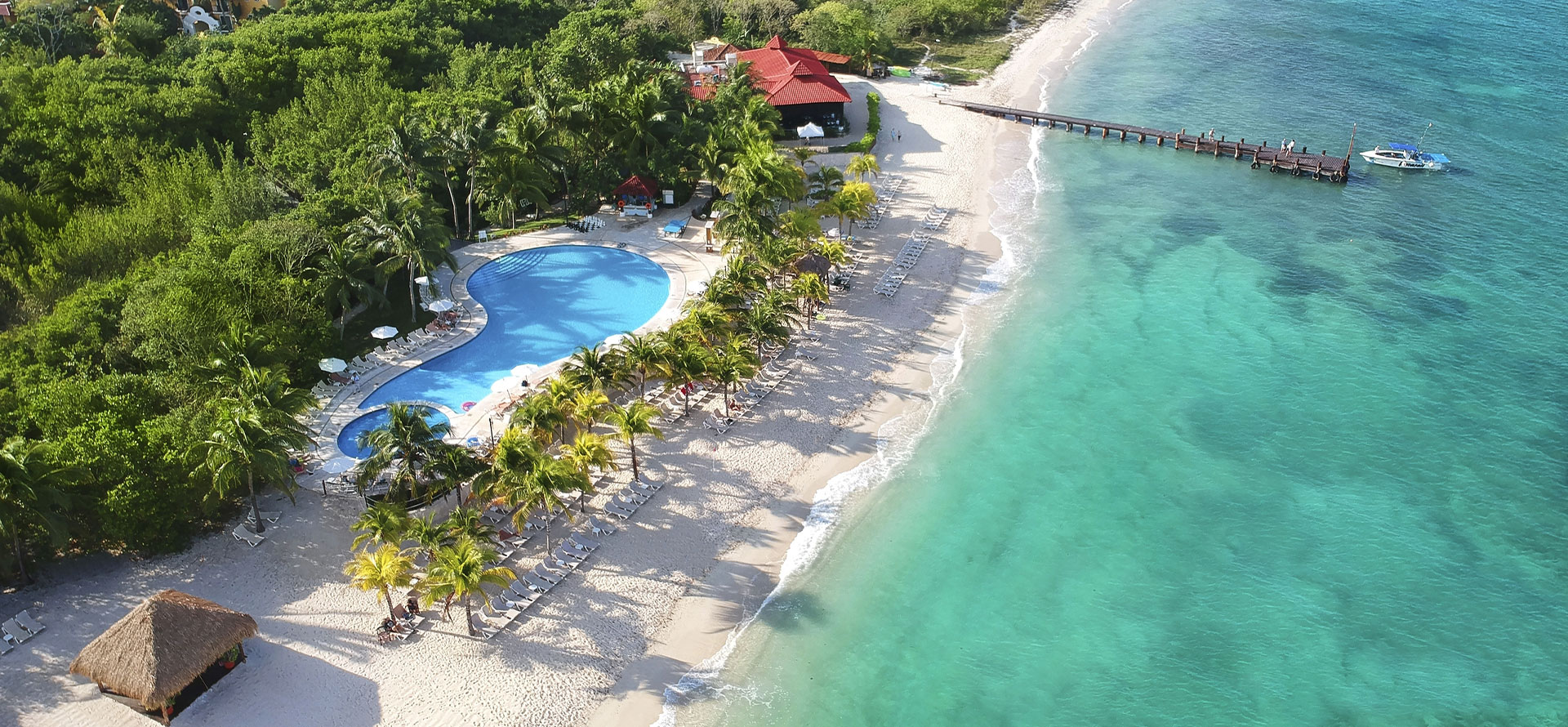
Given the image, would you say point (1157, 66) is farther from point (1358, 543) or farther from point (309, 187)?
point (309, 187)

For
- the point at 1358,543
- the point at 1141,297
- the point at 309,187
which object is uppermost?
the point at 309,187

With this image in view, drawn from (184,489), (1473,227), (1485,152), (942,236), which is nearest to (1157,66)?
(1485,152)

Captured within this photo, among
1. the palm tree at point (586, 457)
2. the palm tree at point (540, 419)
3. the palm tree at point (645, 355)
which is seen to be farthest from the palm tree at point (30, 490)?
the palm tree at point (645, 355)

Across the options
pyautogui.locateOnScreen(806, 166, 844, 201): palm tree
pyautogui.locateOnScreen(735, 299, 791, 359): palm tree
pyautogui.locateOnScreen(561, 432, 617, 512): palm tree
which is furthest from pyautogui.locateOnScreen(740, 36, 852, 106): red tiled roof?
pyautogui.locateOnScreen(561, 432, 617, 512): palm tree

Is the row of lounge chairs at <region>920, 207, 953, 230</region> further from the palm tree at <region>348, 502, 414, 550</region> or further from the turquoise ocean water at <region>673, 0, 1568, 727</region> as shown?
the palm tree at <region>348, 502, 414, 550</region>

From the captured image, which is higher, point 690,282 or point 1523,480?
point 690,282

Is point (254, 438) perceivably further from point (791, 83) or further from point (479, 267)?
point (791, 83)
